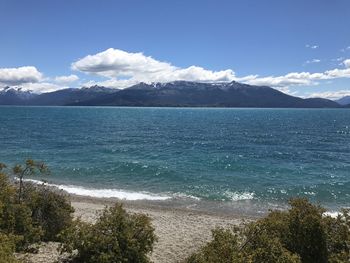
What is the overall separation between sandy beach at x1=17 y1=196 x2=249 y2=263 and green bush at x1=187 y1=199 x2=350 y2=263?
551cm

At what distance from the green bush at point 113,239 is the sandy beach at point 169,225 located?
1.77 meters

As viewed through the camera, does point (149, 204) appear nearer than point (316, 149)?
Yes

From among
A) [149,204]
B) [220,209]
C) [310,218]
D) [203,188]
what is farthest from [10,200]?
[203,188]

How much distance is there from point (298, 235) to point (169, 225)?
1206cm

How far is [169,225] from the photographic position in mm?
26453

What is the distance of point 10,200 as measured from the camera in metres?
18.8

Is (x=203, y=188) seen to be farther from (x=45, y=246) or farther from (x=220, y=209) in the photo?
(x=45, y=246)

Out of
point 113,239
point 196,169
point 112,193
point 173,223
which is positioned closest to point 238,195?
point 112,193

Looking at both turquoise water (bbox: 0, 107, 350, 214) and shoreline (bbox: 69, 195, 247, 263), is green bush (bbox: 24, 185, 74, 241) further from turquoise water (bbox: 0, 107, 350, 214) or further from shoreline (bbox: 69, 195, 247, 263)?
turquoise water (bbox: 0, 107, 350, 214)

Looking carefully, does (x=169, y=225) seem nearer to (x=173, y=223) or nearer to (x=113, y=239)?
(x=173, y=223)

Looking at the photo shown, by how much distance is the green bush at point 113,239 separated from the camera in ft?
50.5

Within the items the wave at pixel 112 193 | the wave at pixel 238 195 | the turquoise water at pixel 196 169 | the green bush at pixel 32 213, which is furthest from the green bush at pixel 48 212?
the wave at pixel 238 195

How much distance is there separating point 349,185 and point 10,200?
36.4 m

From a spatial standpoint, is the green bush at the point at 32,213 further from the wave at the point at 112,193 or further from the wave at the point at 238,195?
the wave at the point at 238,195
